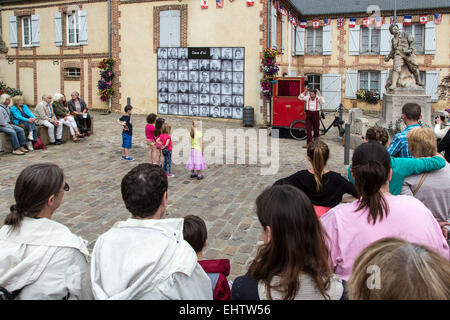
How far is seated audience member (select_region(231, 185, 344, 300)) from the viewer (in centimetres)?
170

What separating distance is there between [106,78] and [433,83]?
16114mm

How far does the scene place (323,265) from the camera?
1756 mm

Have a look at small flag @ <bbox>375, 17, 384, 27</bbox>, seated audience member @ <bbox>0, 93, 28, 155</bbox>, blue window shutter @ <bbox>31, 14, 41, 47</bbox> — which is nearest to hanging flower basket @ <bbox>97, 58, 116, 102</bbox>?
blue window shutter @ <bbox>31, 14, 41, 47</bbox>

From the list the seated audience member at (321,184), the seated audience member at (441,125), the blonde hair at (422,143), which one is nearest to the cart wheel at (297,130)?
the seated audience member at (441,125)

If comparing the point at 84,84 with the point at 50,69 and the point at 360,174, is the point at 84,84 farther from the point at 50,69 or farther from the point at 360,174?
the point at 360,174

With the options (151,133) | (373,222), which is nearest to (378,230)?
(373,222)

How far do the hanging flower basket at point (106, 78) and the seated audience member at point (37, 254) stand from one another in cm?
1668

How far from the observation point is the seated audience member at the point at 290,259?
170 centimetres

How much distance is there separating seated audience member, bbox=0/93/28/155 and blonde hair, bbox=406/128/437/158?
9.19m

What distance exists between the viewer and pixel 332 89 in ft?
72.0

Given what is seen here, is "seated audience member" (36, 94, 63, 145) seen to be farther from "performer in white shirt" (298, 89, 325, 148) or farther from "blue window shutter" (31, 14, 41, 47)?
"blue window shutter" (31, 14, 41, 47)

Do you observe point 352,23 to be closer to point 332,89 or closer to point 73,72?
point 332,89
